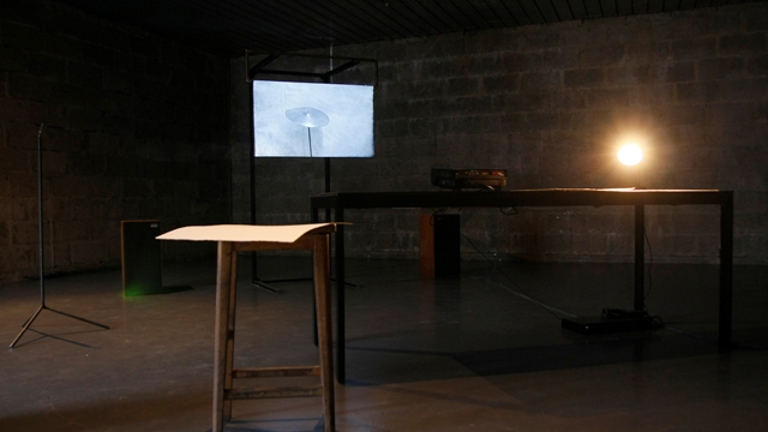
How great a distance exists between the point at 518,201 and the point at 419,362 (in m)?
0.82

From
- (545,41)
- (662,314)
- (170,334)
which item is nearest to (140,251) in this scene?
(170,334)

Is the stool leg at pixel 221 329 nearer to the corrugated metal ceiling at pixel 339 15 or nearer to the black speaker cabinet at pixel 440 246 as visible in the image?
the black speaker cabinet at pixel 440 246

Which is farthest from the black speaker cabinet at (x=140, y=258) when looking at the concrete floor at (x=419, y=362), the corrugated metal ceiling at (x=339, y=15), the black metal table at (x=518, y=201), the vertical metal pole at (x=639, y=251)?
the vertical metal pole at (x=639, y=251)

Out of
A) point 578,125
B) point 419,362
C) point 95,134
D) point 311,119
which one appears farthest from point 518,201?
point 95,134

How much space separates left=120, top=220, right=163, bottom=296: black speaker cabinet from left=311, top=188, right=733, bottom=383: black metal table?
255 centimetres

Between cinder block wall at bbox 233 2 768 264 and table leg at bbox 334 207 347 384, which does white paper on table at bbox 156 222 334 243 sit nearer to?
table leg at bbox 334 207 347 384

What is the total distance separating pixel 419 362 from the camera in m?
2.65

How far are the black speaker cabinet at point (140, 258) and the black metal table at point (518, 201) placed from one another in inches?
100

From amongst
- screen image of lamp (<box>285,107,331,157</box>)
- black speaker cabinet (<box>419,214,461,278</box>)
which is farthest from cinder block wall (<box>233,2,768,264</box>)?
screen image of lamp (<box>285,107,331,157</box>)

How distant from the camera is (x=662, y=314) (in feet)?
12.1

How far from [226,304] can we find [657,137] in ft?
19.4

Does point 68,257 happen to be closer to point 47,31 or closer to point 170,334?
point 47,31

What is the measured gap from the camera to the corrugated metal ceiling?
610 centimetres

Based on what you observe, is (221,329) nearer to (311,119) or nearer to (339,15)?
(311,119)
